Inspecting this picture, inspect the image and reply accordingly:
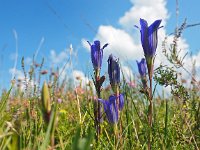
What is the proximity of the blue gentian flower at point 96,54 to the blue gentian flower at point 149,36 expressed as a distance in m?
0.38

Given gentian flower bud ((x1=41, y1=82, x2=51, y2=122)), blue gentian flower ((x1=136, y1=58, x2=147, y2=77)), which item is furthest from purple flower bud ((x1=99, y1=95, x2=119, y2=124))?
gentian flower bud ((x1=41, y1=82, x2=51, y2=122))

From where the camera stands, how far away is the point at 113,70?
Result: 1.79 m

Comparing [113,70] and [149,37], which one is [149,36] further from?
[113,70]

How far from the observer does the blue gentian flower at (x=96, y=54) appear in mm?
1946

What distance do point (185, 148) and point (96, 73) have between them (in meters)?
0.65

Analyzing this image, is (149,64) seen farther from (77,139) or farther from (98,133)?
(77,139)

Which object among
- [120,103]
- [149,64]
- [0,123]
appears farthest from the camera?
[120,103]

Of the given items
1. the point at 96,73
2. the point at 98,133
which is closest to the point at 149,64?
the point at 96,73

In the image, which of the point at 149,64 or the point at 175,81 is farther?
the point at 175,81

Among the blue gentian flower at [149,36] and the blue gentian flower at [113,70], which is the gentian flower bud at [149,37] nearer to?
the blue gentian flower at [149,36]

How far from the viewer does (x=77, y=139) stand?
0.79m

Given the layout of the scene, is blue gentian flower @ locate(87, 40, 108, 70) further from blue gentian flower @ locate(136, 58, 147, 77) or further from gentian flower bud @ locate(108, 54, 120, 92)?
blue gentian flower @ locate(136, 58, 147, 77)

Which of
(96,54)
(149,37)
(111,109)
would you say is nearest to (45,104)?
(149,37)

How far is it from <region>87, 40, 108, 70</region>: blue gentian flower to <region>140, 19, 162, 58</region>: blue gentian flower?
1.24ft
